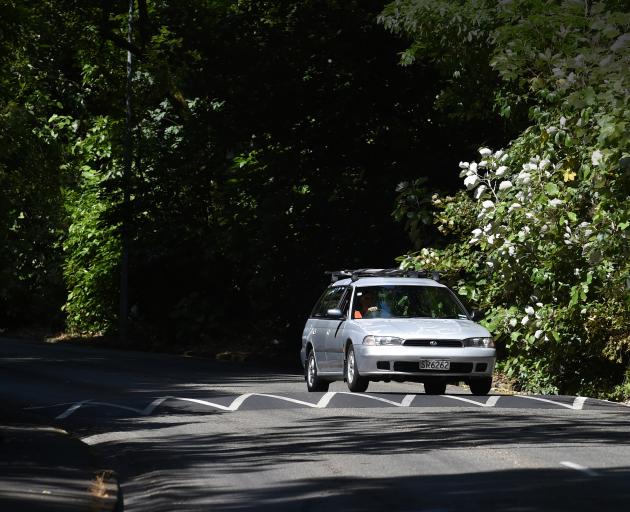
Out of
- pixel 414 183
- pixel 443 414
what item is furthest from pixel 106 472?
pixel 414 183

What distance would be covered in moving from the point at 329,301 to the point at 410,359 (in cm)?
296

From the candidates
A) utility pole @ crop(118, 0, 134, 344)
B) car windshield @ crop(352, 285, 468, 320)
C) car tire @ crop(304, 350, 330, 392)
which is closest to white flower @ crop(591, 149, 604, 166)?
car windshield @ crop(352, 285, 468, 320)

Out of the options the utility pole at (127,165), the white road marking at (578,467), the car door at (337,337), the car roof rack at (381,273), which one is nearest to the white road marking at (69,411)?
the car door at (337,337)

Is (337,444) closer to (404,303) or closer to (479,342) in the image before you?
(479,342)

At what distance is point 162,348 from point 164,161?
4947 mm

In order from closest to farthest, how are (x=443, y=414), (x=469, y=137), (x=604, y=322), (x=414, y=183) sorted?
(x=443, y=414) → (x=604, y=322) → (x=414, y=183) → (x=469, y=137)

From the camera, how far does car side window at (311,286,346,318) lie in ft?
72.1

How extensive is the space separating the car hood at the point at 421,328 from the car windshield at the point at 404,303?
0.44 metres

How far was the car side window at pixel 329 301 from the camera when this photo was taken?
21969mm

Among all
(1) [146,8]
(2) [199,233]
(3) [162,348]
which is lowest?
(3) [162,348]

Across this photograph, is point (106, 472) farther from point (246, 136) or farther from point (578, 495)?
point (246, 136)

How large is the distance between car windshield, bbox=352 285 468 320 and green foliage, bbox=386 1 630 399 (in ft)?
4.47

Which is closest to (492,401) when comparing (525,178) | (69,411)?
(525,178)

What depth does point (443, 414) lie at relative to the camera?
17625 mm
